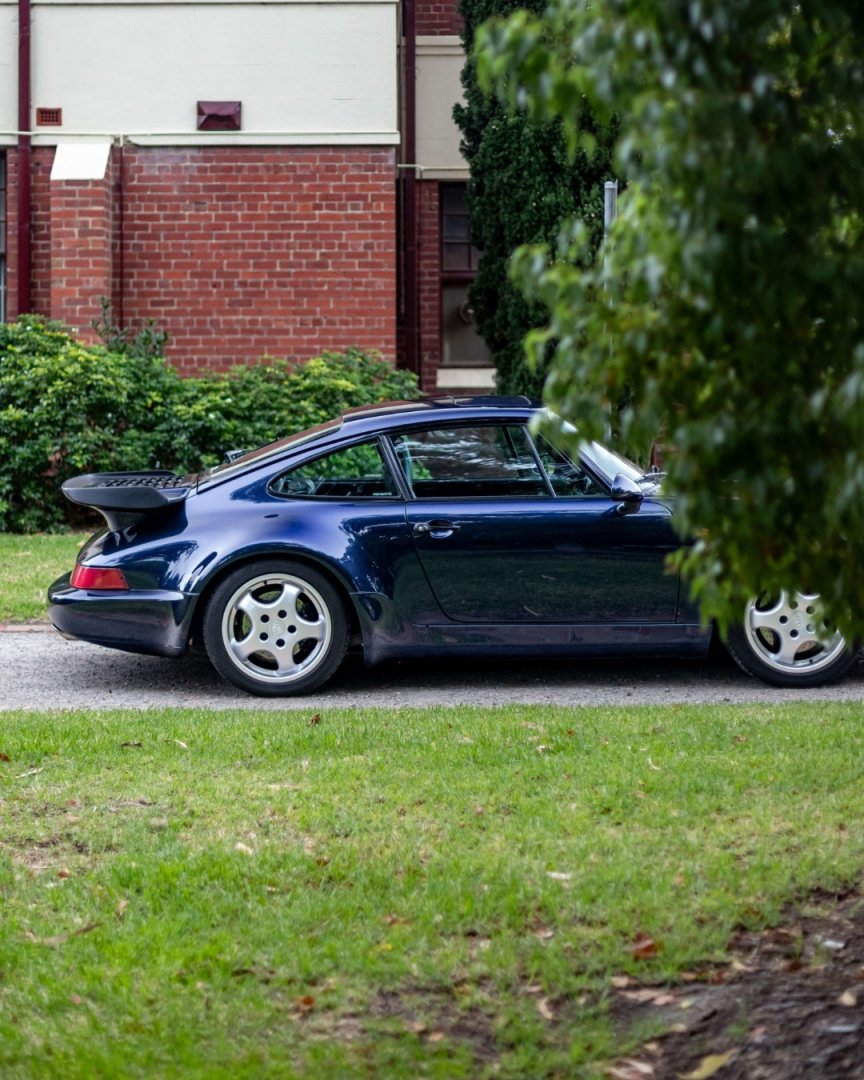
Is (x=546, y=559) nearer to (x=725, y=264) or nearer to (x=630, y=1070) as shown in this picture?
(x=630, y=1070)

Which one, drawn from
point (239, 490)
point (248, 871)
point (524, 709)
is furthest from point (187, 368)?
point (248, 871)

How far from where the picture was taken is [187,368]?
16844 millimetres

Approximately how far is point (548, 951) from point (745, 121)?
91.7 inches

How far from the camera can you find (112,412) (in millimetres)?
14750

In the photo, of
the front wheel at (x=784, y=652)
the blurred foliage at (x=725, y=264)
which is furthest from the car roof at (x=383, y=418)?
the blurred foliage at (x=725, y=264)

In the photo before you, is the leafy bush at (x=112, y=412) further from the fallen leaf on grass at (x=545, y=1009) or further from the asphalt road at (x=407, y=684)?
the fallen leaf on grass at (x=545, y=1009)

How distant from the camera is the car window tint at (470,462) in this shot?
8070 mm

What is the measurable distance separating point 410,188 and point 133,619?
35.4ft

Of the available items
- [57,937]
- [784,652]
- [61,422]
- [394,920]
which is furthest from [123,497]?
[61,422]

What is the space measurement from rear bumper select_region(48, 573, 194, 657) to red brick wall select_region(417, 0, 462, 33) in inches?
457

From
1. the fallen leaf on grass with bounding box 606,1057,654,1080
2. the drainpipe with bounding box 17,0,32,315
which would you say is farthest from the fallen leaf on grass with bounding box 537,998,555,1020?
the drainpipe with bounding box 17,0,32,315

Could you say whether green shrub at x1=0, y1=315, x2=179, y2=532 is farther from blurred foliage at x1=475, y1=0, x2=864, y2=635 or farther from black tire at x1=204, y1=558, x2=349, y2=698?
blurred foliage at x1=475, y1=0, x2=864, y2=635

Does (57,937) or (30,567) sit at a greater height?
(30,567)

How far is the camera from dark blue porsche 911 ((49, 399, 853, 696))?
7883 millimetres
